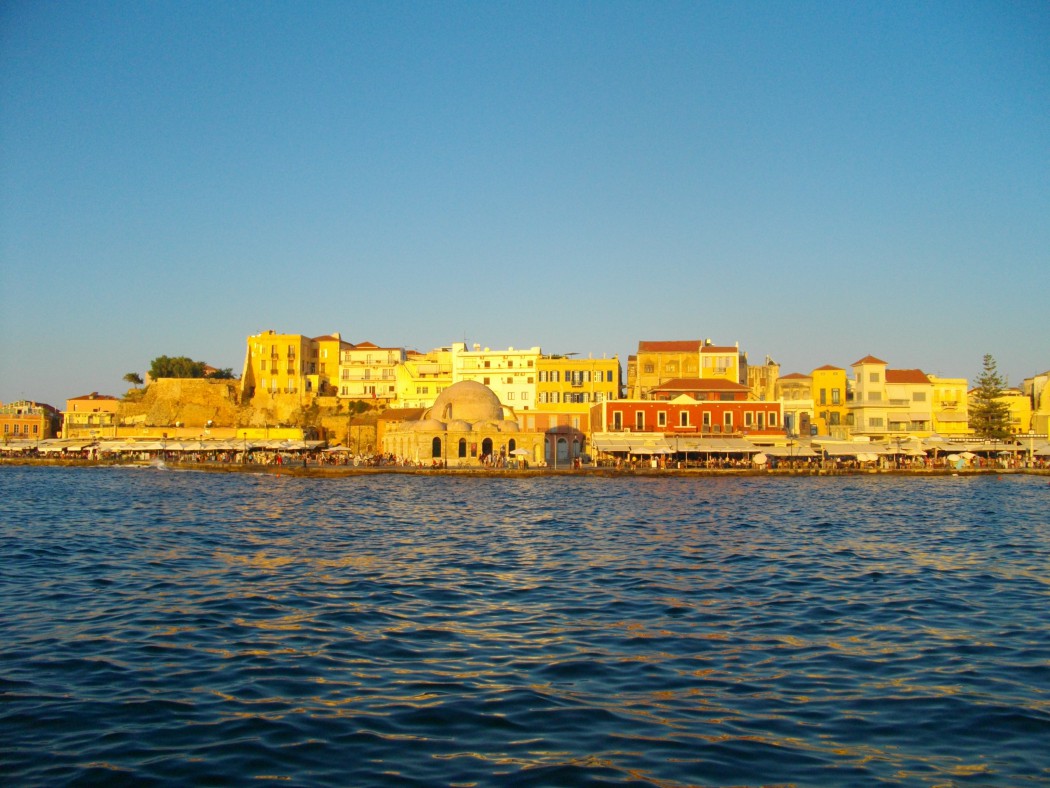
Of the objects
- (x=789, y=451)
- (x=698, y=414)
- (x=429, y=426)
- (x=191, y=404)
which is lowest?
(x=789, y=451)

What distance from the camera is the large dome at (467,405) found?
63.3 metres

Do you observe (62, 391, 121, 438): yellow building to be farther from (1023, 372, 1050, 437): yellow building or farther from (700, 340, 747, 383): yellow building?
(1023, 372, 1050, 437): yellow building

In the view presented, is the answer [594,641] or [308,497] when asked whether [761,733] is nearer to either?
[594,641]

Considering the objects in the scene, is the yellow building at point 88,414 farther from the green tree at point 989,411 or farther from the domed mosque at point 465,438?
the green tree at point 989,411

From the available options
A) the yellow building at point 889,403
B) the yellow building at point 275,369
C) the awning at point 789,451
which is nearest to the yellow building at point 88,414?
the yellow building at point 275,369

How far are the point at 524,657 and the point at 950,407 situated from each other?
2652 inches

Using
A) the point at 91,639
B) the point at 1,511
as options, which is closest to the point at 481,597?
the point at 91,639

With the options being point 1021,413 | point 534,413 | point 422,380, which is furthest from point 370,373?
point 1021,413

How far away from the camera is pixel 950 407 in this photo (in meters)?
69.4

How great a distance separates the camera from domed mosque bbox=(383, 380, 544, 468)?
6016 cm

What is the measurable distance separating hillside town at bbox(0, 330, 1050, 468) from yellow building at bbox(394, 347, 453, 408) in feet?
0.41

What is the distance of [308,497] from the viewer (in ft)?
126

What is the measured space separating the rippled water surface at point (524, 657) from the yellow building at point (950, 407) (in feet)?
160

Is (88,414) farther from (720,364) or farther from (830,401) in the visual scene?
(830,401)
